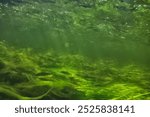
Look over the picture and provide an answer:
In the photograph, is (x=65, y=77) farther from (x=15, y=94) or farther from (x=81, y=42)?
(x=15, y=94)

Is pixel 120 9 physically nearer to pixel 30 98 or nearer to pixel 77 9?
pixel 77 9

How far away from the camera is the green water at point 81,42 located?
9.50ft

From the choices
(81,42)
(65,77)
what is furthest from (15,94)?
(81,42)

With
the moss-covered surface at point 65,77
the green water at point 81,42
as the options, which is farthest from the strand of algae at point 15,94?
the green water at point 81,42

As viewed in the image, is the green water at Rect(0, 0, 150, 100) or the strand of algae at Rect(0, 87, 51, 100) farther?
the green water at Rect(0, 0, 150, 100)

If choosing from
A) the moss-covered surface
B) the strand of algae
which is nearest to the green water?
the moss-covered surface

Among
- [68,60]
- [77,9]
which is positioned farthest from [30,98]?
[77,9]

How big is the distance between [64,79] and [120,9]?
980 mm

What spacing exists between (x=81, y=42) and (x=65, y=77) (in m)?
0.43

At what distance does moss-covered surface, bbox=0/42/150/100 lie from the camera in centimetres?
280

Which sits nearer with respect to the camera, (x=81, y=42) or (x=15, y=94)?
(x=15, y=94)

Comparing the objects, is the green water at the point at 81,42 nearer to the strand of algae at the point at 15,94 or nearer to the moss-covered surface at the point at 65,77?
the moss-covered surface at the point at 65,77

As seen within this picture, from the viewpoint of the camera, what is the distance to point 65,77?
288cm

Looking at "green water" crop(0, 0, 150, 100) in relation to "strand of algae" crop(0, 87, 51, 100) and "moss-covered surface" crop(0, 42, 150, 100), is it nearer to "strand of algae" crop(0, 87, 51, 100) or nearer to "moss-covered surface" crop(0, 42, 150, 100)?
"moss-covered surface" crop(0, 42, 150, 100)
